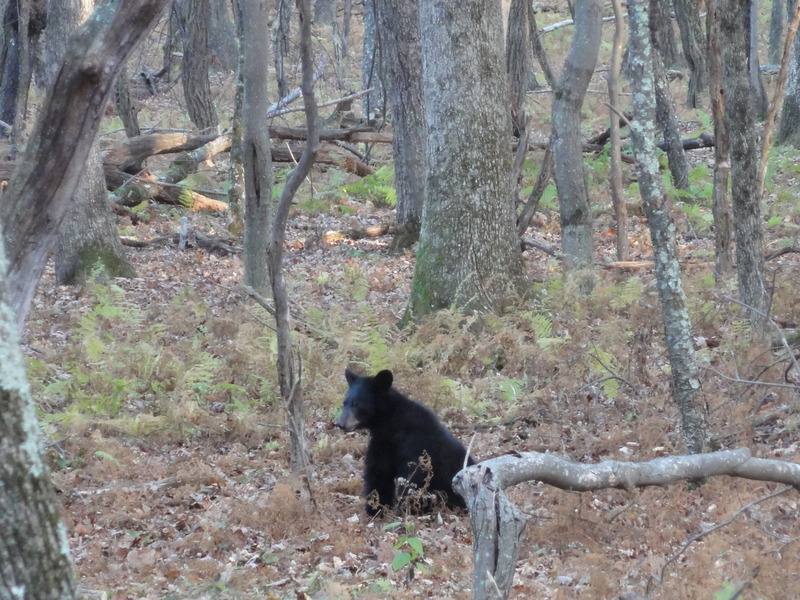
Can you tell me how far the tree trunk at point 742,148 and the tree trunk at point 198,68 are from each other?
556 inches

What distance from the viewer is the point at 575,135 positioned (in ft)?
37.3

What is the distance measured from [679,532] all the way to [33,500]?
13.9 feet

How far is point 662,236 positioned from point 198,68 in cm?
1681

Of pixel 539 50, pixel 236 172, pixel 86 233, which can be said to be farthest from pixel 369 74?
pixel 86 233

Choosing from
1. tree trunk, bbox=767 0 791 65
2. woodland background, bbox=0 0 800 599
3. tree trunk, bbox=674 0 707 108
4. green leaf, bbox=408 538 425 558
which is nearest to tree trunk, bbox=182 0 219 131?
woodland background, bbox=0 0 800 599

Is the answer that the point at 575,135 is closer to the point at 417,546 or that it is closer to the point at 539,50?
the point at 539,50

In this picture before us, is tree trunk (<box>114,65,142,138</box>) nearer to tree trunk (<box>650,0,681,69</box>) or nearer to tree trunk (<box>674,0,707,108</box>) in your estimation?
tree trunk (<box>650,0,681,69</box>)

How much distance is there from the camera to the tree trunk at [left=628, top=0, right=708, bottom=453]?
5.95 meters

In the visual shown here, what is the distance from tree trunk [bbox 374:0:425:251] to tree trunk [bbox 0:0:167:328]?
30.5ft

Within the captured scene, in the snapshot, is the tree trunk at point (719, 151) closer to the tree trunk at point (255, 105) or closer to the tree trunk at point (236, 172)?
the tree trunk at point (255, 105)

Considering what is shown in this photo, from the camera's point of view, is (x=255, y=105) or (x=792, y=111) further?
(x=792, y=111)

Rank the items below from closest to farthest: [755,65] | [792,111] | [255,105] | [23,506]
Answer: [23,506], [255,105], [792,111], [755,65]

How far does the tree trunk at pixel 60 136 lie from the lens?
175 inches

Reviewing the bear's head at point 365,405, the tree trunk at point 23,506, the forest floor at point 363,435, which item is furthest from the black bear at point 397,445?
the tree trunk at point 23,506
